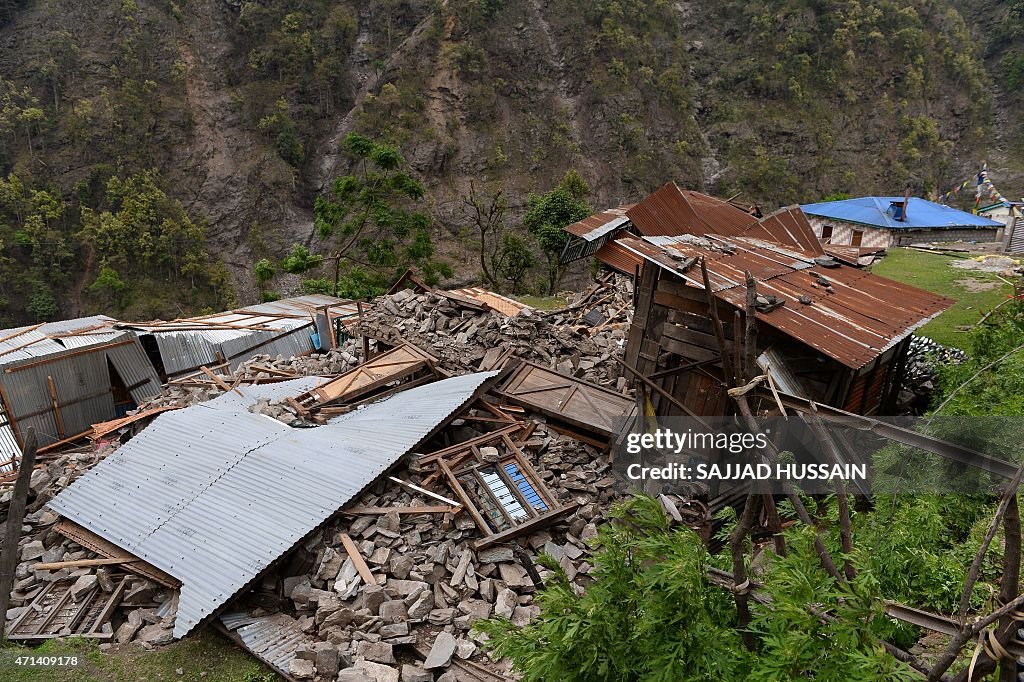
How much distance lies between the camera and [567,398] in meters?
9.41

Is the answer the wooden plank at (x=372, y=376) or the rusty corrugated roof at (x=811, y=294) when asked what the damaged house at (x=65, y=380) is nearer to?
the wooden plank at (x=372, y=376)

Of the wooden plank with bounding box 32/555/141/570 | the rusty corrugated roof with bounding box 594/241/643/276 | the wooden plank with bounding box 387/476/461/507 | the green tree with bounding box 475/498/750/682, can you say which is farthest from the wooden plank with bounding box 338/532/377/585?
the rusty corrugated roof with bounding box 594/241/643/276

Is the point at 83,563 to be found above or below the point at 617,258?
below

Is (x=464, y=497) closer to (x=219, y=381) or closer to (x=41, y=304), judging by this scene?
(x=219, y=381)

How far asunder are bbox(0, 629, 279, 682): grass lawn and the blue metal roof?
34369 mm

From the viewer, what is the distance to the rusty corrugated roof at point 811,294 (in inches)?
276

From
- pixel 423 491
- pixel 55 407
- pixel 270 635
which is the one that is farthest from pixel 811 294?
pixel 55 407

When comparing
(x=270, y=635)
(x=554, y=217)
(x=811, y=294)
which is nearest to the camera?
(x=270, y=635)

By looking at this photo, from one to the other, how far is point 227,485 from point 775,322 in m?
7.29

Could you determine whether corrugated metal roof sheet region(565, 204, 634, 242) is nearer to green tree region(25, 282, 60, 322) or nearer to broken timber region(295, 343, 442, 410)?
broken timber region(295, 343, 442, 410)

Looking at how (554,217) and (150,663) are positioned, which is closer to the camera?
(150,663)

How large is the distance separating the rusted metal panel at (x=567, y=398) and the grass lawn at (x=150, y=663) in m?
5.17

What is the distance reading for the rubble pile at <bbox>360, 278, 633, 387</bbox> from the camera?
11195 mm

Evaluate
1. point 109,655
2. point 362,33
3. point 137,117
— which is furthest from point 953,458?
point 362,33
